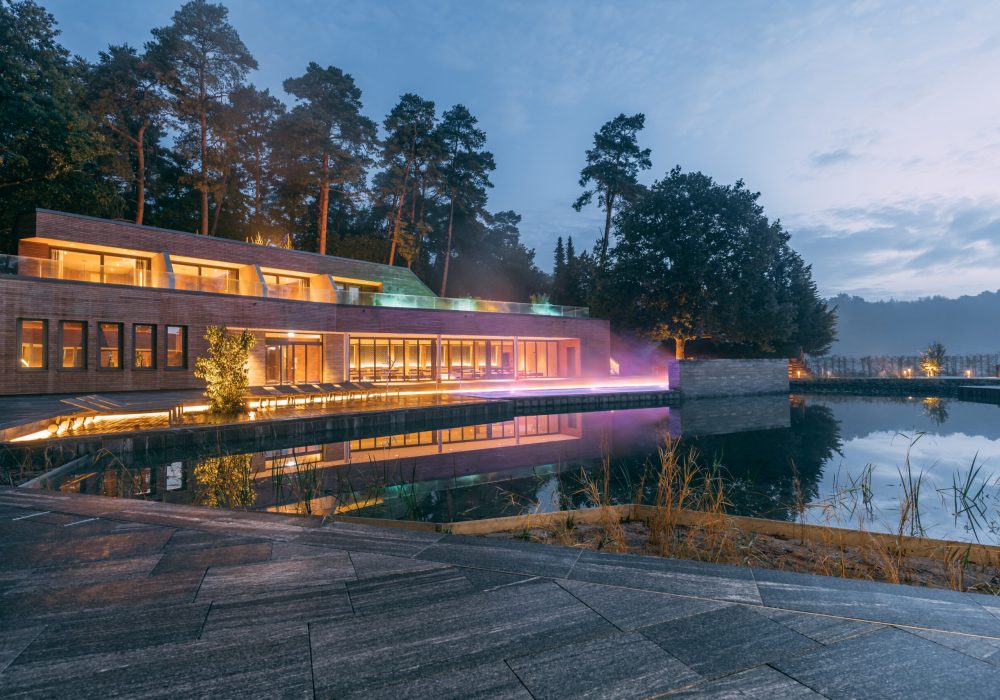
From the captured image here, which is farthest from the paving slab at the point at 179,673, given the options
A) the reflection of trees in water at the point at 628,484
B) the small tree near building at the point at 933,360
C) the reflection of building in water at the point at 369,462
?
the small tree near building at the point at 933,360

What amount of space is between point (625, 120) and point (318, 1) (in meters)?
125

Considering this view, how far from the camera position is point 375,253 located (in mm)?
36062

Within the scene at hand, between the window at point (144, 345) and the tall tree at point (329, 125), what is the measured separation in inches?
526

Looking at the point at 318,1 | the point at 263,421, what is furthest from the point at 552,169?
the point at 263,421

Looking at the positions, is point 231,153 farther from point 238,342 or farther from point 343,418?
point 343,418

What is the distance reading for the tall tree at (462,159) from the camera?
37.5 metres

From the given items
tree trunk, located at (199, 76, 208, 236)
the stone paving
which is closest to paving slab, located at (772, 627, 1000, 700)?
the stone paving

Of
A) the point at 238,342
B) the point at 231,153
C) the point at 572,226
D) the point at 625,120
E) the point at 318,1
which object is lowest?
the point at 238,342

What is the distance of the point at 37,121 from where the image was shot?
20141mm

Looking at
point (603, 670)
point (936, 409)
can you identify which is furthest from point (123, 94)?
point (936, 409)

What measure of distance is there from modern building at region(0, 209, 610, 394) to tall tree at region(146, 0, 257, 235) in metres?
8.45

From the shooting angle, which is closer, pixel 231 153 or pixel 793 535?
pixel 793 535

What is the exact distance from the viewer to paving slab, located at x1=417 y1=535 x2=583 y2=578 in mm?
2488

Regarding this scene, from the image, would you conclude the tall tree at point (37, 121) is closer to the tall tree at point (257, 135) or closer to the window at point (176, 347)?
the tall tree at point (257, 135)
